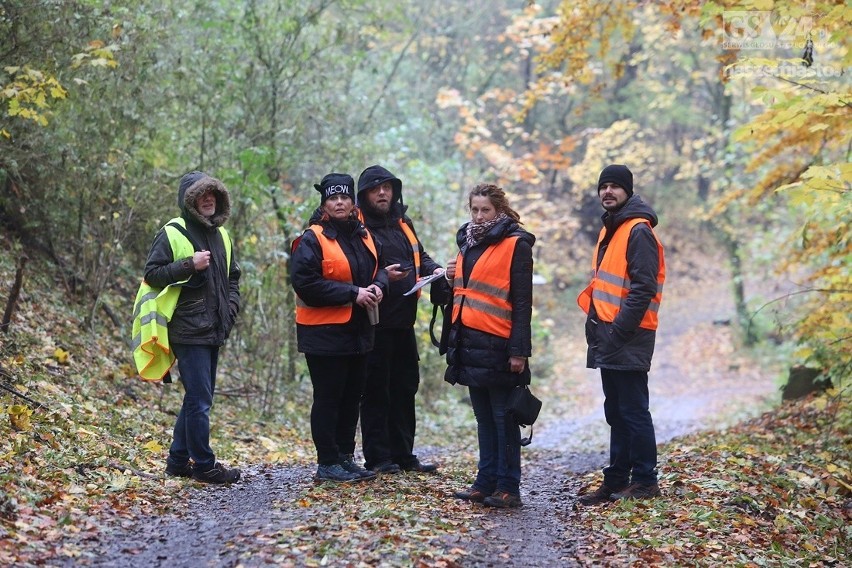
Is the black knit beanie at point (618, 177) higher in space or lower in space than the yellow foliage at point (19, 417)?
higher

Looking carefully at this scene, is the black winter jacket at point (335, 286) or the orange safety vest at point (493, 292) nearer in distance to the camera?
the orange safety vest at point (493, 292)

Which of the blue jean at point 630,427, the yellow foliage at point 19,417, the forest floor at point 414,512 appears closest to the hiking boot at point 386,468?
the forest floor at point 414,512

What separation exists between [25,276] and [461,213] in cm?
813

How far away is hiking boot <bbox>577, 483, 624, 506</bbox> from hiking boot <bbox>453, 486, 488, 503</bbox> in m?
0.78

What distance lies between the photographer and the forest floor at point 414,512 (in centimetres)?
457

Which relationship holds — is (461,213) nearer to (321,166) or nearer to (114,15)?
(321,166)

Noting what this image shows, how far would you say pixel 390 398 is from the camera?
6820 mm

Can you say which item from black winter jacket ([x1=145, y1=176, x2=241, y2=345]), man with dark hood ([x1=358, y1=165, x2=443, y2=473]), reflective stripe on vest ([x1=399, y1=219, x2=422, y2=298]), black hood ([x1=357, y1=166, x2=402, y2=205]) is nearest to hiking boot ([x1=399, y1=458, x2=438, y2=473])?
man with dark hood ([x1=358, y1=165, x2=443, y2=473])

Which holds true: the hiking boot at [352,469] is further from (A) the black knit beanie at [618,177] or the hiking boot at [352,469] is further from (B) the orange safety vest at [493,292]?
(A) the black knit beanie at [618,177]

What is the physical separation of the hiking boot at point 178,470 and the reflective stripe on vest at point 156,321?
26.3 inches

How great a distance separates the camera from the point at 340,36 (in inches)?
436

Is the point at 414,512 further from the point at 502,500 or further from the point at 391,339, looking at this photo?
the point at 391,339

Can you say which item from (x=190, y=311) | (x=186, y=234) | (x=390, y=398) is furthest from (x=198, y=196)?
(x=390, y=398)

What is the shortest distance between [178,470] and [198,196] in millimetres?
1959
